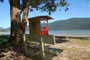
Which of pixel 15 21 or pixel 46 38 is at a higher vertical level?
pixel 15 21

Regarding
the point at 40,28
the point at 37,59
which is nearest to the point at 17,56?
the point at 37,59

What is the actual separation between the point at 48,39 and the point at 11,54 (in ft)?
12.4

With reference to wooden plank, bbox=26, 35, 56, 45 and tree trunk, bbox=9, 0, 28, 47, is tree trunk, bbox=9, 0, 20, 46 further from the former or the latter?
wooden plank, bbox=26, 35, 56, 45

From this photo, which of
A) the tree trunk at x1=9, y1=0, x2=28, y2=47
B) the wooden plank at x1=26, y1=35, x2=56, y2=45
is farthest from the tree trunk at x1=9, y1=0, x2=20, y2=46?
the wooden plank at x1=26, y1=35, x2=56, y2=45

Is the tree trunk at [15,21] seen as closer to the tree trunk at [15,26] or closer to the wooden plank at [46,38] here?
the tree trunk at [15,26]

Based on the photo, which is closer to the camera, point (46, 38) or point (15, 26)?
point (46, 38)

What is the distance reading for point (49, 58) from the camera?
28.2ft

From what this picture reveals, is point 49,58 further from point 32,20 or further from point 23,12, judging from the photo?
point 32,20

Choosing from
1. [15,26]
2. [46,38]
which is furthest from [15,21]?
[46,38]

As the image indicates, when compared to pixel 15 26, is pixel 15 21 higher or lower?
higher

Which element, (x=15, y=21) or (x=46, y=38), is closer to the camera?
(x=46, y=38)

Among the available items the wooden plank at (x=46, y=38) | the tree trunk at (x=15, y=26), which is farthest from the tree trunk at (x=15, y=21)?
the wooden plank at (x=46, y=38)

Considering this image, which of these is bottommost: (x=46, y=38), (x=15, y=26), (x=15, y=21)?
(x=46, y=38)

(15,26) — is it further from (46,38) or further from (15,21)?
(46,38)
